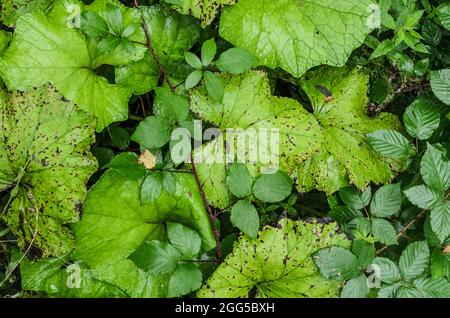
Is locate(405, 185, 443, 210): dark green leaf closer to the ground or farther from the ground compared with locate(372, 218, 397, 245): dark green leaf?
farther from the ground

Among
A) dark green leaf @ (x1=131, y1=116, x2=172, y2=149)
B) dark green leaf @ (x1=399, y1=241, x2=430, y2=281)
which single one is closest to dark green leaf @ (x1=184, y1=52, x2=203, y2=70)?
dark green leaf @ (x1=131, y1=116, x2=172, y2=149)

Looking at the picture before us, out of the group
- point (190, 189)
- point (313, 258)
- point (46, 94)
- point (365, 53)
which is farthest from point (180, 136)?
point (365, 53)

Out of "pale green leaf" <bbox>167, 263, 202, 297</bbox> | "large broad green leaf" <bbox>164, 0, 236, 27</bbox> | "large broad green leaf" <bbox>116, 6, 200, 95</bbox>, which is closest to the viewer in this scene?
"pale green leaf" <bbox>167, 263, 202, 297</bbox>

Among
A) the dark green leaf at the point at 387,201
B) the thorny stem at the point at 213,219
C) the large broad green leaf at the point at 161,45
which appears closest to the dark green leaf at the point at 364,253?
the dark green leaf at the point at 387,201

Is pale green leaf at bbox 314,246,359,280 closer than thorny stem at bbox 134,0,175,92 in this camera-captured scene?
A: Yes

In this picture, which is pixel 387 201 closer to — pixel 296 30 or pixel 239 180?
pixel 239 180

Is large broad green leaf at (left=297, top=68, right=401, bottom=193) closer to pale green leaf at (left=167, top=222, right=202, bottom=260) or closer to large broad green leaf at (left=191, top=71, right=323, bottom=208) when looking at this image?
large broad green leaf at (left=191, top=71, right=323, bottom=208)

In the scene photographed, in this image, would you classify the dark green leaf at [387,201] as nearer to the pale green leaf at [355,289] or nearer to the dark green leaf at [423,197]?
the dark green leaf at [423,197]

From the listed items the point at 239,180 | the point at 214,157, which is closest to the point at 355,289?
the point at 239,180
